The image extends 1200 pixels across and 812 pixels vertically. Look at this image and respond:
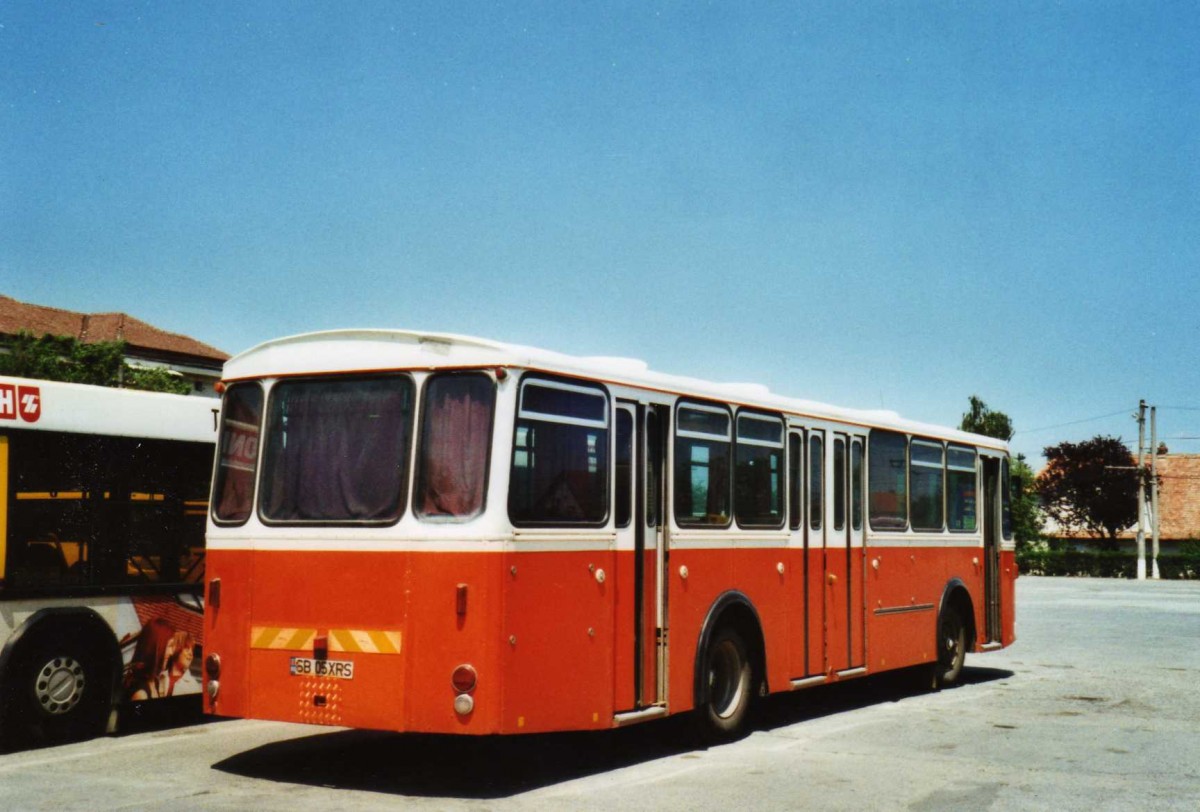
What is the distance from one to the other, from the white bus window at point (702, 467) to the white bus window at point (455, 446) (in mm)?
2270

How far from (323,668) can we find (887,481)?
743cm

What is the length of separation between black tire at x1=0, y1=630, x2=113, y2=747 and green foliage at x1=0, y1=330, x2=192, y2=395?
27.9 m

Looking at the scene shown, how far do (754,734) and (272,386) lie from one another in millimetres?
5321

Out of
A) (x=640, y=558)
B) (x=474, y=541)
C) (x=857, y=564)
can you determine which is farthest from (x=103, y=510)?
(x=857, y=564)

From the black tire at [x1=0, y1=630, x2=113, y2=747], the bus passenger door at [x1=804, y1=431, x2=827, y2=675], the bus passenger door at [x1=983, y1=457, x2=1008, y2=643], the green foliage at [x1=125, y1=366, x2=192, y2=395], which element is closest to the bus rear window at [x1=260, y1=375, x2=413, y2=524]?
the black tire at [x1=0, y1=630, x2=113, y2=747]

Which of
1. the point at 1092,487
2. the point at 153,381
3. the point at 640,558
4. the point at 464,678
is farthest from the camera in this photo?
the point at 1092,487

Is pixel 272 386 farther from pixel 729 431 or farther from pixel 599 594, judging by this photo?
pixel 729 431

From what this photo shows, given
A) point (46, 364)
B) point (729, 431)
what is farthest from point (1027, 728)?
point (46, 364)

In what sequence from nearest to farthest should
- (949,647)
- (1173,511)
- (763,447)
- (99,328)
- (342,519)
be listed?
(342,519) < (763,447) < (949,647) < (99,328) < (1173,511)

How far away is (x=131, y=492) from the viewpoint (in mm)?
11453

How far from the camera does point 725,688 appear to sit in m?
11.2

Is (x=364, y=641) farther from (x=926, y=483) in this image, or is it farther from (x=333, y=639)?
(x=926, y=483)

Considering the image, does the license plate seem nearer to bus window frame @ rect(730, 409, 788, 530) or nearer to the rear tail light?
the rear tail light

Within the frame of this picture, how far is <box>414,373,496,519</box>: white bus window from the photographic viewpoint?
8500 mm
